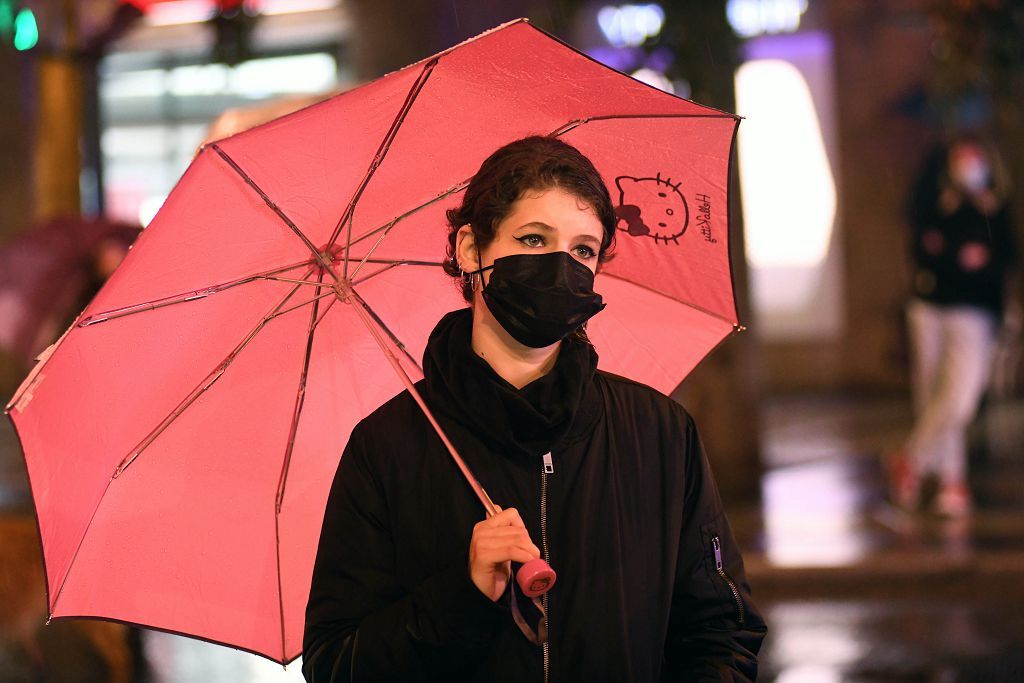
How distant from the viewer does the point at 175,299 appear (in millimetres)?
2816

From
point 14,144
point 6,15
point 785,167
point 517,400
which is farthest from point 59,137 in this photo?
point 517,400

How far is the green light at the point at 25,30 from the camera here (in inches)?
436

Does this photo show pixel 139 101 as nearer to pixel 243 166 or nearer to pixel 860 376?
pixel 860 376

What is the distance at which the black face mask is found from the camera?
2363 millimetres

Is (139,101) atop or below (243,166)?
atop

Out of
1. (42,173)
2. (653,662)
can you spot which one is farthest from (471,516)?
(42,173)

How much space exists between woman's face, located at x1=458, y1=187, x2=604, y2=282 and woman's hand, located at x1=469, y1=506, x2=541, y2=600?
0.49 meters

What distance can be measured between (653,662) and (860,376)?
1512 cm

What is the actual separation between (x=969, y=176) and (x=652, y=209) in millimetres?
6706

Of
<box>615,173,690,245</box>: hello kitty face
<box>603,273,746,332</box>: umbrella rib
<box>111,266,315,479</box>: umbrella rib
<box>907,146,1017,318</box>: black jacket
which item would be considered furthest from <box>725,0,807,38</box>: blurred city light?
<box>111,266,315,479</box>: umbrella rib

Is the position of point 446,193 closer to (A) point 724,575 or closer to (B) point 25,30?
(A) point 724,575

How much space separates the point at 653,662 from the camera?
95.0 inches

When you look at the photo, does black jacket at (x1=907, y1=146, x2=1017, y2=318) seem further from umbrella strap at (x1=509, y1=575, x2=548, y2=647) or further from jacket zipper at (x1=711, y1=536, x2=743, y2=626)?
umbrella strap at (x1=509, y1=575, x2=548, y2=647)

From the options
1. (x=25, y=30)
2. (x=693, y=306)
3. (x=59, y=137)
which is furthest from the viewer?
(x=59, y=137)
